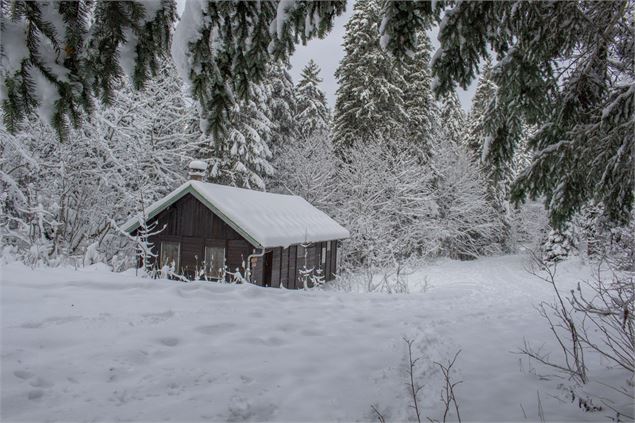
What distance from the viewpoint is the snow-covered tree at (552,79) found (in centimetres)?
331

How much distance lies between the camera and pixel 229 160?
2041 cm

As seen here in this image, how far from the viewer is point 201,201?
13.4 meters

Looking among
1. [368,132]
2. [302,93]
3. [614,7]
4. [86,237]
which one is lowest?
[86,237]

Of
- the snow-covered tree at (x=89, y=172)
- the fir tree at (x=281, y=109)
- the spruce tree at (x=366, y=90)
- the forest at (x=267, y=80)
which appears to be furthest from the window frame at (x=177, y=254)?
the spruce tree at (x=366, y=90)

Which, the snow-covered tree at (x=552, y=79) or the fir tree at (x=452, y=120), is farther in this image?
the fir tree at (x=452, y=120)

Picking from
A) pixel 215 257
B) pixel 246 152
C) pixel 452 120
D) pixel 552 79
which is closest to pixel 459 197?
pixel 452 120

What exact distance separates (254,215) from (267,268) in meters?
1.99

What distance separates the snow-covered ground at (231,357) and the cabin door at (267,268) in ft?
25.7

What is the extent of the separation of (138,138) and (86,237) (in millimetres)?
3696

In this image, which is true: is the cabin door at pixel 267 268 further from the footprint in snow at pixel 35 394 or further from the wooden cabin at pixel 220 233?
the footprint in snow at pixel 35 394

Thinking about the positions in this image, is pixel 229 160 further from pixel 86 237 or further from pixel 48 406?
pixel 48 406

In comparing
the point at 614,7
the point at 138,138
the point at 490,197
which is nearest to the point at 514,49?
the point at 614,7

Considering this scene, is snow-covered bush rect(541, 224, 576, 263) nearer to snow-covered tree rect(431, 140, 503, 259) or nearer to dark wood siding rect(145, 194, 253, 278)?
snow-covered tree rect(431, 140, 503, 259)

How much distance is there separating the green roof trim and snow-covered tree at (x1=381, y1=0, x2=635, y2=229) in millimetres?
8479
